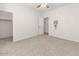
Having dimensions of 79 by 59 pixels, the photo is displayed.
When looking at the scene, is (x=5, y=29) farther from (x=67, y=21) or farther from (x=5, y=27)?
(x=67, y=21)

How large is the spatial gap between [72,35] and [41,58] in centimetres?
365

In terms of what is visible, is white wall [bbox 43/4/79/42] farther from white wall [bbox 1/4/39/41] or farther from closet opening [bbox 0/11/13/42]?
closet opening [bbox 0/11/13/42]

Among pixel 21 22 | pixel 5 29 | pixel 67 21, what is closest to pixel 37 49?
pixel 21 22

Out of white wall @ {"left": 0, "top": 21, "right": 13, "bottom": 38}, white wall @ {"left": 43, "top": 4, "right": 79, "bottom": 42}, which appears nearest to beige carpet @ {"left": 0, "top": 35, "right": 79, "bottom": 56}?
white wall @ {"left": 43, "top": 4, "right": 79, "bottom": 42}

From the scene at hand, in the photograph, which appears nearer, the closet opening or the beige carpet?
the beige carpet

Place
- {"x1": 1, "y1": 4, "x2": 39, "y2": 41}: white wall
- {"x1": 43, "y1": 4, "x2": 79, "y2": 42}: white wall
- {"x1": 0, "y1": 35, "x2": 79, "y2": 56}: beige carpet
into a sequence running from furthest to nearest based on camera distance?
{"x1": 43, "y1": 4, "x2": 79, "y2": 42}: white wall, {"x1": 1, "y1": 4, "x2": 39, "y2": 41}: white wall, {"x1": 0, "y1": 35, "x2": 79, "y2": 56}: beige carpet

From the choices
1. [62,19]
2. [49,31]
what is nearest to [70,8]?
[62,19]

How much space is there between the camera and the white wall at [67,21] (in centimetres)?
429

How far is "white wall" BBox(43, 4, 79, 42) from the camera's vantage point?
4.29 metres

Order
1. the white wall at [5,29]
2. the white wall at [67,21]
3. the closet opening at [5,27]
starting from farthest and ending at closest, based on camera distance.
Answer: the white wall at [5,29], the closet opening at [5,27], the white wall at [67,21]

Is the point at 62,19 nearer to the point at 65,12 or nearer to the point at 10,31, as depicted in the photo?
the point at 65,12

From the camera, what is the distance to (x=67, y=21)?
473 cm

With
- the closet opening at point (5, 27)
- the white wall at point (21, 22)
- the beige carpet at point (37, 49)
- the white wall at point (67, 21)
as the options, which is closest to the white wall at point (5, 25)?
the closet opening at point (5, 27)

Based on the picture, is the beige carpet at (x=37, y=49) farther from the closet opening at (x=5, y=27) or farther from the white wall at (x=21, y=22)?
the closet opening at (x=5, y=27)
